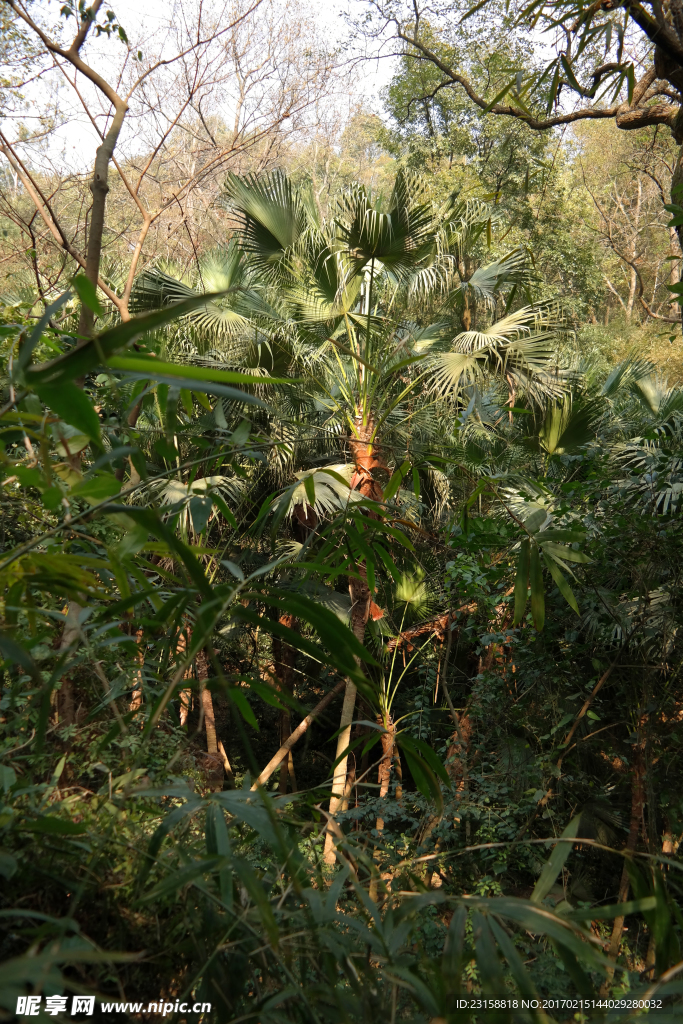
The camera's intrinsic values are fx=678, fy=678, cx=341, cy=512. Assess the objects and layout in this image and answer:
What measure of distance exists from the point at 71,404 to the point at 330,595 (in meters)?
4.80

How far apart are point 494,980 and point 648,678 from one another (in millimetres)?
2771

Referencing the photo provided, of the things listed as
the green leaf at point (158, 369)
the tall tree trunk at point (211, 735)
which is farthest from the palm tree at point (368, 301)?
the green leaf at point (158, 369)

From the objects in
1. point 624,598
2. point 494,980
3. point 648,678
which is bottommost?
point 648,678

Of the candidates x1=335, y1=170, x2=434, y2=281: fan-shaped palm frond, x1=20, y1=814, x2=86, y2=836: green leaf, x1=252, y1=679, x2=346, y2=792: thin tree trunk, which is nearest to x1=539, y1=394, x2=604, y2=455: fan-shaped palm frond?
x1=335, y1=170, x2=434, y2=281: fan-shaped palm frond

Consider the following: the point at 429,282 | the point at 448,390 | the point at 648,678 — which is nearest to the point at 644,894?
the point at 648,678

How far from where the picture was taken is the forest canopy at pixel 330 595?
980mm

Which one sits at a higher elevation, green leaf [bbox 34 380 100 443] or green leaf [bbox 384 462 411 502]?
green leaf [bbox 34 380 100 443]

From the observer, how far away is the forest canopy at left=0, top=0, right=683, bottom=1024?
98cm

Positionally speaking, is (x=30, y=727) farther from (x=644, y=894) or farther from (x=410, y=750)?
(x=644, y=894)

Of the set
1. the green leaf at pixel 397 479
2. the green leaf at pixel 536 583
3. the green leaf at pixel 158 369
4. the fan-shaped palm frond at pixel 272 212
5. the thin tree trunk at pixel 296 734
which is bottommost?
the thin tree trunk at pixel 296 734

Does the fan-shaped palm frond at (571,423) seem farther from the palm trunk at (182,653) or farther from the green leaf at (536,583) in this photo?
the green leaf at (536,583)

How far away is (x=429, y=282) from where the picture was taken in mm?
5621

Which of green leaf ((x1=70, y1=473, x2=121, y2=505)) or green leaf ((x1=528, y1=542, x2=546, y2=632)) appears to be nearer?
green leaf ((x1=70, y1=473, x2=121, y2=505))

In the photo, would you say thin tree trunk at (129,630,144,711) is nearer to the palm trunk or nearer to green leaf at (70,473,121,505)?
the palm trunk
